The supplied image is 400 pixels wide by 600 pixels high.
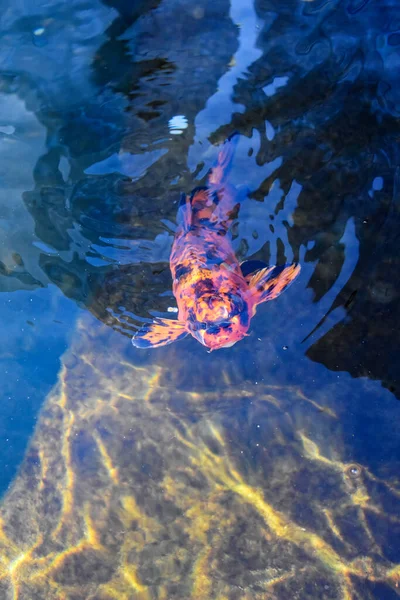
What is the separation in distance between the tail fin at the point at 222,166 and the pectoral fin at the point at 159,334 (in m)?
1.72

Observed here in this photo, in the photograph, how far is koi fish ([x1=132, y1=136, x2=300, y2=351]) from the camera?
13.6 ft

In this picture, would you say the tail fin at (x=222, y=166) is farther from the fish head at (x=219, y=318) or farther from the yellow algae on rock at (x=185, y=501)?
the yellow algae on rock at (x=185, y=501)

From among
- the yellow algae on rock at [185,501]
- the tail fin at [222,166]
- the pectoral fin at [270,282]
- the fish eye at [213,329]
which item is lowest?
the yellow algae on rock at [185,501]

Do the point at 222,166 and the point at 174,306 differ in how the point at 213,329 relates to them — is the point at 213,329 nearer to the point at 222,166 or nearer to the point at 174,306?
the point at 174,306

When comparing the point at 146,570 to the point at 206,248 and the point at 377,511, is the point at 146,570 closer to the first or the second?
the point at 377,511

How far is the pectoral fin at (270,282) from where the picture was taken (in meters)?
4.44

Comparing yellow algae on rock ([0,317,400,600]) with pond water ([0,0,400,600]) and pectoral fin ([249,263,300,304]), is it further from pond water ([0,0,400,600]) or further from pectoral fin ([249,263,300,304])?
pectoral fin ([249,263,300,304])

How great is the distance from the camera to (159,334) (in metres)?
4.76

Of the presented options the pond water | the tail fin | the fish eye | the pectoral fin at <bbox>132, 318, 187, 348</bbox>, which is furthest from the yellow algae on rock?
the tail fin

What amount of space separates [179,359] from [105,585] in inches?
97.7

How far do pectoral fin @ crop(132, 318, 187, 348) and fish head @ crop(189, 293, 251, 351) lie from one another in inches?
18.1

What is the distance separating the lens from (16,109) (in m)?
6.00

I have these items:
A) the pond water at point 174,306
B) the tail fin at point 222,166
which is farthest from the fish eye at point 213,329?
the tail fin at point 222,166

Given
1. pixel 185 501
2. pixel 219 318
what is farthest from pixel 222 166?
pixel 185 501
